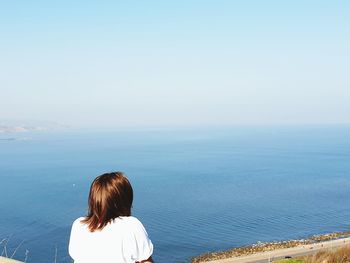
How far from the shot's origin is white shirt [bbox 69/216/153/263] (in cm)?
245

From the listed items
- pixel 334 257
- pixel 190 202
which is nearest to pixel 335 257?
pixel 334 257

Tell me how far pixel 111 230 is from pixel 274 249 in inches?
1381

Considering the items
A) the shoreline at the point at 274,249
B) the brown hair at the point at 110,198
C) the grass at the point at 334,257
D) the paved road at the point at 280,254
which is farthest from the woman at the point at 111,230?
the shoreline at the point at 274,249

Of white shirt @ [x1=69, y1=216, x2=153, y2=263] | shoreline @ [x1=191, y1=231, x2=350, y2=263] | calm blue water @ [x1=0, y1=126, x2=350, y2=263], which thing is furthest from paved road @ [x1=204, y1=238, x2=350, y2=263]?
white shirt @ [x1=69, y1=216, x2=153, y2=263]

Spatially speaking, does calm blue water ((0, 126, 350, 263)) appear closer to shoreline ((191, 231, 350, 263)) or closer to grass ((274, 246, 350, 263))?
shoreline ((191, 231, 350, 263))

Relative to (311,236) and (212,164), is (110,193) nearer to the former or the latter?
(311,236)

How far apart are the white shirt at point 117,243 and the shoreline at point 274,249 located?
29.4 m

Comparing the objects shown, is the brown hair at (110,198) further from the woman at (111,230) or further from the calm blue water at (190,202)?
the calm blue water at (190,202)

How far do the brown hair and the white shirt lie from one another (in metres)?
0.04

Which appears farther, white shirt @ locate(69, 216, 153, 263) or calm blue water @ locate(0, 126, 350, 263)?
calm blue water @ locate(0, 126, 350, 263)

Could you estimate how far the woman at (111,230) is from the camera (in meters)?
2.46

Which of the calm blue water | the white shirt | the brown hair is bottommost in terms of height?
the calm blue water

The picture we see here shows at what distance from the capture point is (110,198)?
254 cm

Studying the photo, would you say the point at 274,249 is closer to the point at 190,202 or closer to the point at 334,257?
the point at 190,202
